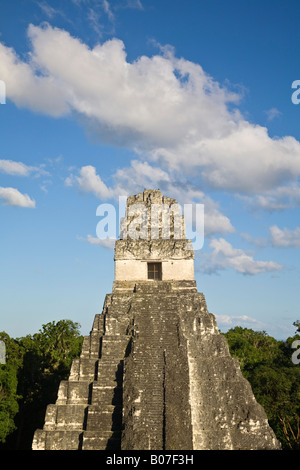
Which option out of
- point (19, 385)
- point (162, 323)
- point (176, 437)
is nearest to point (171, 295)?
point (162, 323)

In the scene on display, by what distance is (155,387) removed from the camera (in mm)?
10531

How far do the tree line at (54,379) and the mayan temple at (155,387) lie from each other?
22.3 ft

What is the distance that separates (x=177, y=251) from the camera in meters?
15.6

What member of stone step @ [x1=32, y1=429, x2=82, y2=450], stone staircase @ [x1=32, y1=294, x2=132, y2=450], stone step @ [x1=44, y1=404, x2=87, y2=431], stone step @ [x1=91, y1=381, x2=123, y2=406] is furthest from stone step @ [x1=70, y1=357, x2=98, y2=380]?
stone step @ [x1=32, y1=429, x2=82, y2=450]

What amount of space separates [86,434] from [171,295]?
523 cm

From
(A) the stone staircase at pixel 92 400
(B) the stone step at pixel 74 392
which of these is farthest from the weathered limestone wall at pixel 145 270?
(B) the stone step at pixel 74 392

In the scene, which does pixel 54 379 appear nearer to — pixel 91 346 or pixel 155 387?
pixel 91 346

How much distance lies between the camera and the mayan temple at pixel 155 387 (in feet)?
32.7

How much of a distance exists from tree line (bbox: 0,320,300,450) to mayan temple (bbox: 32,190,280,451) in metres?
6.81

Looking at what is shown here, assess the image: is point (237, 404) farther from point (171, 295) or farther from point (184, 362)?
point (171, 295)

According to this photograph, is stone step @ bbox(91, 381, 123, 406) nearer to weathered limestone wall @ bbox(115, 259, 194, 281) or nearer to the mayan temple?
the mayan temple

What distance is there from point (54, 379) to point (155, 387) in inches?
587

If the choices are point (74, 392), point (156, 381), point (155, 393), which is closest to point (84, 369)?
point (74, 392)

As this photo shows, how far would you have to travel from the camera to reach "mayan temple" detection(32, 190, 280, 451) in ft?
32.7
